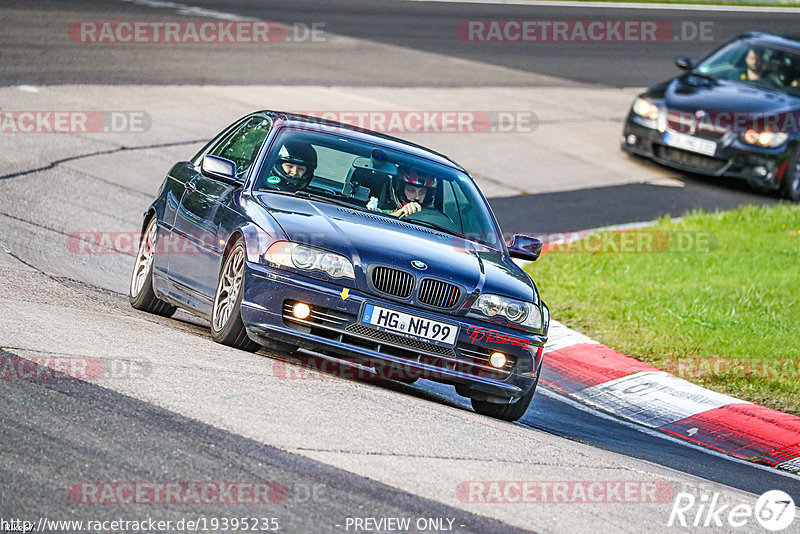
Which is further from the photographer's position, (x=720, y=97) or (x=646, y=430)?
(x=720, y=97)

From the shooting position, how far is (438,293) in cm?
724

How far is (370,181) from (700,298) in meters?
4.60

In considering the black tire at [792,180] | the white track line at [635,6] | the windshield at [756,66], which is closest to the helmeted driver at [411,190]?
the black tire at [792,180]

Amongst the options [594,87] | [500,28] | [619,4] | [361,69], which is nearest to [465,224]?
[361,69]

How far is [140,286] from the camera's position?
9102 mm

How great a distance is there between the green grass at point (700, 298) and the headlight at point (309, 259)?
3704mm

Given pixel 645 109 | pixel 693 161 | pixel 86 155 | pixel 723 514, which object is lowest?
pixel 693 161

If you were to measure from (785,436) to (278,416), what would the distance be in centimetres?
405

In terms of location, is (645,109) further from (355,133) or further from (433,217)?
(433,217)

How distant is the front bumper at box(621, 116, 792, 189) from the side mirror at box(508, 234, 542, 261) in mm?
9427

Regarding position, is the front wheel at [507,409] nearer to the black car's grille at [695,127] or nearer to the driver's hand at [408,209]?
the driver's hand at [408,209]

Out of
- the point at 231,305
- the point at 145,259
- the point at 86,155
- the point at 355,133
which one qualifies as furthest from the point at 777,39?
the point at 231,305

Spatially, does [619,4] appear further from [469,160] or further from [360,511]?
[360,511]

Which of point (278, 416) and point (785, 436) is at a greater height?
point (278, 416)
